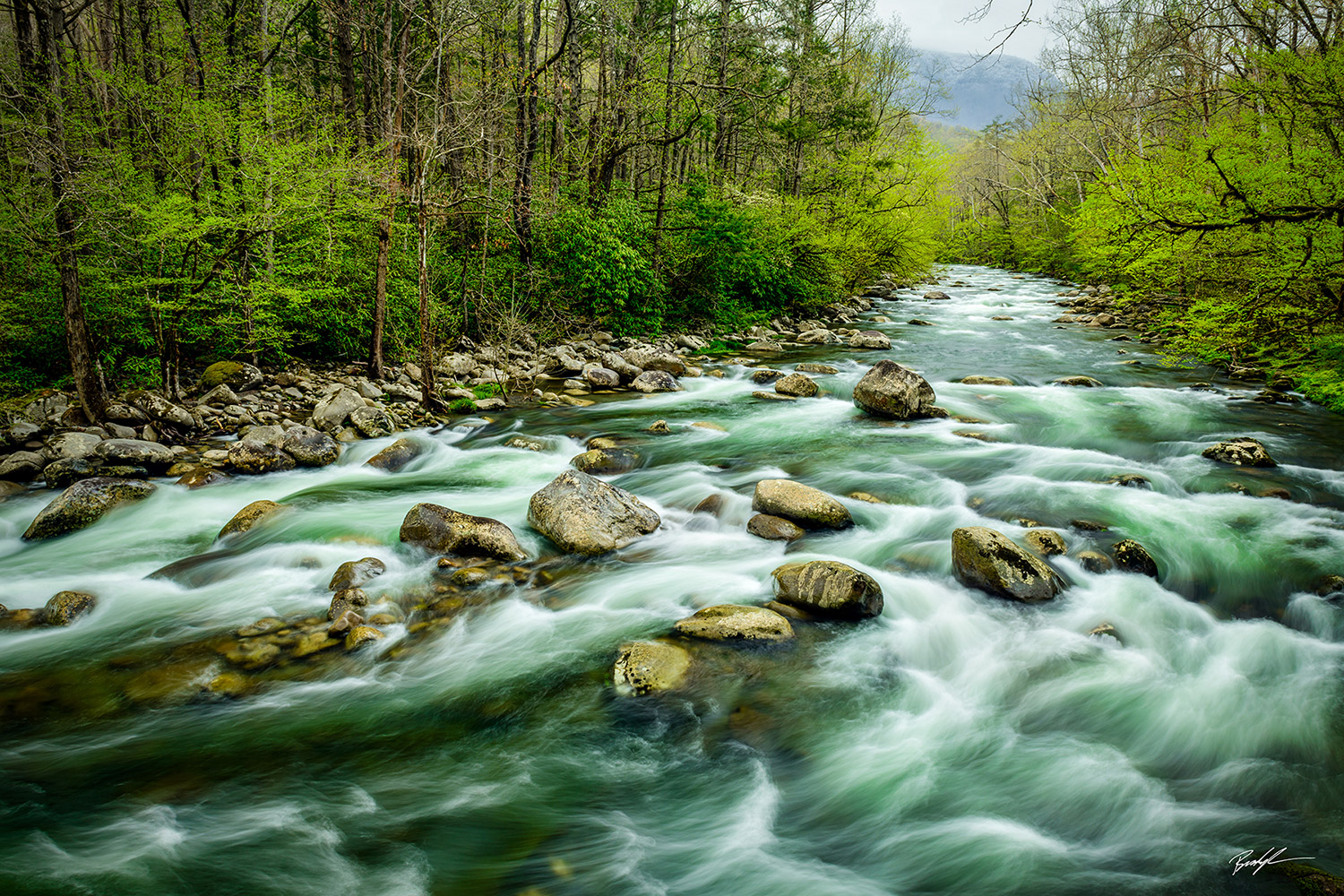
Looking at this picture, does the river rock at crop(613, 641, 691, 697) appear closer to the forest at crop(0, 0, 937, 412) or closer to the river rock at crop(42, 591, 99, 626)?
the river rock at crop(42, 591, 99, 626)

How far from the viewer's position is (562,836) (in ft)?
10.5

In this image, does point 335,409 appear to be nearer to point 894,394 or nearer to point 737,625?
point 737,625

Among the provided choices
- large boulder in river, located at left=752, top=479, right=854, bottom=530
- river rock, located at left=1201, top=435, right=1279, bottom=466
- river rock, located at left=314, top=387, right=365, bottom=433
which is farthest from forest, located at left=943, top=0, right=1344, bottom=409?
river rock, located at left=314, top=387, right=365, bottom=433

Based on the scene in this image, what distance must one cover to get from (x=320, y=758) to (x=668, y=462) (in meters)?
5.34

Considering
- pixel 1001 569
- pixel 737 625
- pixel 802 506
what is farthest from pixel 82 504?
pixel 1001 569

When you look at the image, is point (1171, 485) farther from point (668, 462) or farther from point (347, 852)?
point (347, 852)

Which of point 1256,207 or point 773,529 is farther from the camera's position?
point 1256,207

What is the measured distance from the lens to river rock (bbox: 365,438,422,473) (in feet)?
27.1

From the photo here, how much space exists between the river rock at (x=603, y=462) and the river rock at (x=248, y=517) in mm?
3167

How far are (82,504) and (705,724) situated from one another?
245 inches

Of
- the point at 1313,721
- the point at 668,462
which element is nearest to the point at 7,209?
the point at 668,462

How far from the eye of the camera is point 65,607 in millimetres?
4910

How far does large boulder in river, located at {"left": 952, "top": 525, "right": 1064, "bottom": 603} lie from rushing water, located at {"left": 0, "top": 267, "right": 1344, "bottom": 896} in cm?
14

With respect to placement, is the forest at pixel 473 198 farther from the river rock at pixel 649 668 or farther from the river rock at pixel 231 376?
the river rock at pixel 649 668
